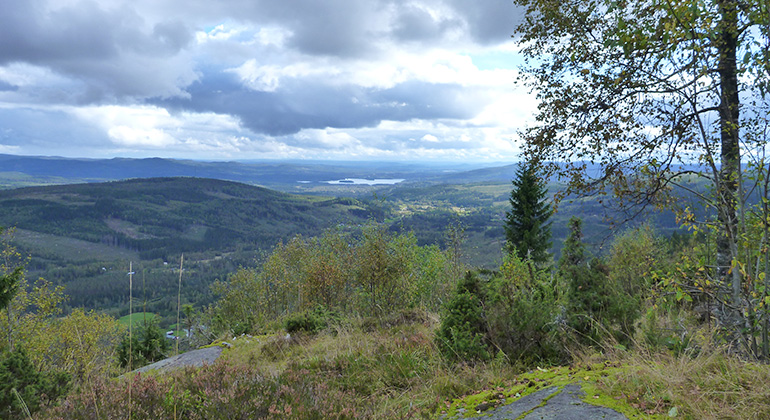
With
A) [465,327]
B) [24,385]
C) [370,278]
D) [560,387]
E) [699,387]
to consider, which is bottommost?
[370,278]

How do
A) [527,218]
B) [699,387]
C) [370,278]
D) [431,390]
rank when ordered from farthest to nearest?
[527,218], [370,278], [431,390], [699,387]

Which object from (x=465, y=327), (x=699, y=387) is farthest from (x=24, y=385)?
(x=699, y=387)

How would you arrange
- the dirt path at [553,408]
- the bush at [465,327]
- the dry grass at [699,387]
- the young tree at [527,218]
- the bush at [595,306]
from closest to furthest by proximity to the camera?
1. the dry grass at [699,387]
2. the dirt path at [553,408]
3. the bush at [465,327]
4. the bush at [595,306]
5. the young tree at [527,218]

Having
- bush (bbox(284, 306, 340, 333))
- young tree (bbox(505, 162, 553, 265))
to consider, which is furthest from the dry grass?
young tree (bbox(505, 162, 553, 265))

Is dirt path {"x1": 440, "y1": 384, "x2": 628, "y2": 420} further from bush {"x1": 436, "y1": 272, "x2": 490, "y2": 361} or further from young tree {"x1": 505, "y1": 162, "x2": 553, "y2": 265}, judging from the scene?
young tree {"x1": 505, "y1": 162, "x2": 553, "y2": 265}

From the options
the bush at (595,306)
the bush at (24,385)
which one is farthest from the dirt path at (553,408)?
the bush at (24,385)

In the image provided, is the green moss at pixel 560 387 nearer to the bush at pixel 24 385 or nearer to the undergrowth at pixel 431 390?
the undergrowth at pixel 431 390

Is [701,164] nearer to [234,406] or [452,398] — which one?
[452,398]

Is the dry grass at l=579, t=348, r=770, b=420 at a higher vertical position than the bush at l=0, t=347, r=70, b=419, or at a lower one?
higher

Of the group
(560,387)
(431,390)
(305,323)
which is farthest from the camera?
(305,323)

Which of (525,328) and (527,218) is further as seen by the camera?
(527,218)

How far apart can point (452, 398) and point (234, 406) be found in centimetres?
244

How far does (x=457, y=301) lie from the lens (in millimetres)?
6270

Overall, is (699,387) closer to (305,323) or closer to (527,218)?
(305,323)
